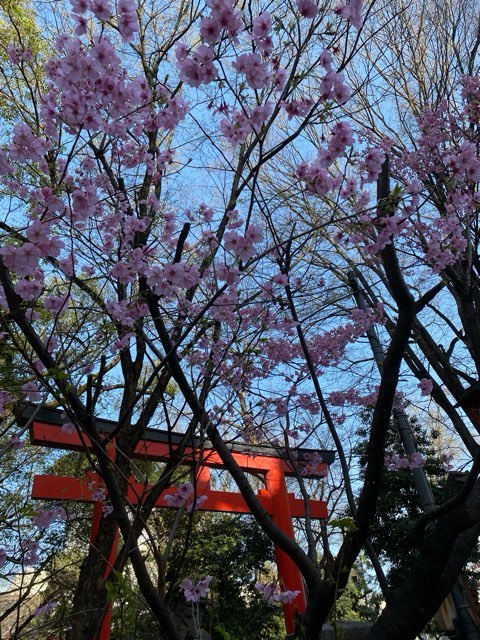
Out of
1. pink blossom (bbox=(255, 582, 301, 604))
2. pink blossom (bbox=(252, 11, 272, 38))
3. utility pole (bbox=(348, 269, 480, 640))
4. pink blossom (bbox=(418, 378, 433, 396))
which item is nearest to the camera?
pink blossom (bbox=(252, 11, 272, 38))

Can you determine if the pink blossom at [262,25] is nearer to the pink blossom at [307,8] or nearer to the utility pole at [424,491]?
the pink blossom at [307,8]

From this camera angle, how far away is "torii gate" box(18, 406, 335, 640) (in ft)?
18.1

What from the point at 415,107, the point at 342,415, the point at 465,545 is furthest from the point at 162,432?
the point at 415,107

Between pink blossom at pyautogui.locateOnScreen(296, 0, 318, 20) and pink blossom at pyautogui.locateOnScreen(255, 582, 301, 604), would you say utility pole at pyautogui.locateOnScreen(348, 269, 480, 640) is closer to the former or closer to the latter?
pink blossom at pyautogui.locateOnScreen(255, 582, 301, 604)

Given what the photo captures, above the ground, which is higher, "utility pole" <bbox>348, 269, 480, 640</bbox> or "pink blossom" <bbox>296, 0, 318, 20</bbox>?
"pink blossom" <bbox>296, 0, 318, 20</bbox>

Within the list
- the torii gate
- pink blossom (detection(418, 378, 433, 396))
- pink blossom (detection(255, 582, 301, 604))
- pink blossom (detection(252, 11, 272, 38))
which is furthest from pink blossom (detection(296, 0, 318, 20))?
pink blossom (detection(418, 378, 433, 396))

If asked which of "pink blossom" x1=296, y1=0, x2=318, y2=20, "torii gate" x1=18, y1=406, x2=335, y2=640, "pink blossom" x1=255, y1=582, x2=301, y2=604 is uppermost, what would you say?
"pink blossom" x1=296, y1=0, x2=318, y2=20

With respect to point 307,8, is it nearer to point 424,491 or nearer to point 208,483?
point 424,491

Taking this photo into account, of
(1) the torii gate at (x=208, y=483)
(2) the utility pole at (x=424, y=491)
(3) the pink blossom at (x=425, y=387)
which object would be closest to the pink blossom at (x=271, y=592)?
(2) the utility pole at (x=424, y=491)

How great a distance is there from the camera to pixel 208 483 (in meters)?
5.54

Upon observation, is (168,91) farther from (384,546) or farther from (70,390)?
(384,546)

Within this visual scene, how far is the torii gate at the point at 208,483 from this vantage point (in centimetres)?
552

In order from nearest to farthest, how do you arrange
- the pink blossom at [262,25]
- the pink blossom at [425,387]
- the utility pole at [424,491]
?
1. the pink blossom at [262,25]
2. the utility pole at [424,491]
3. the pink blossom at [425,387]

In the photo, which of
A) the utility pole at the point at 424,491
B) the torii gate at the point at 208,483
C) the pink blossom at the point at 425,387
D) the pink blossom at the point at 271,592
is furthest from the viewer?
the torii gate at the point at 208,483
